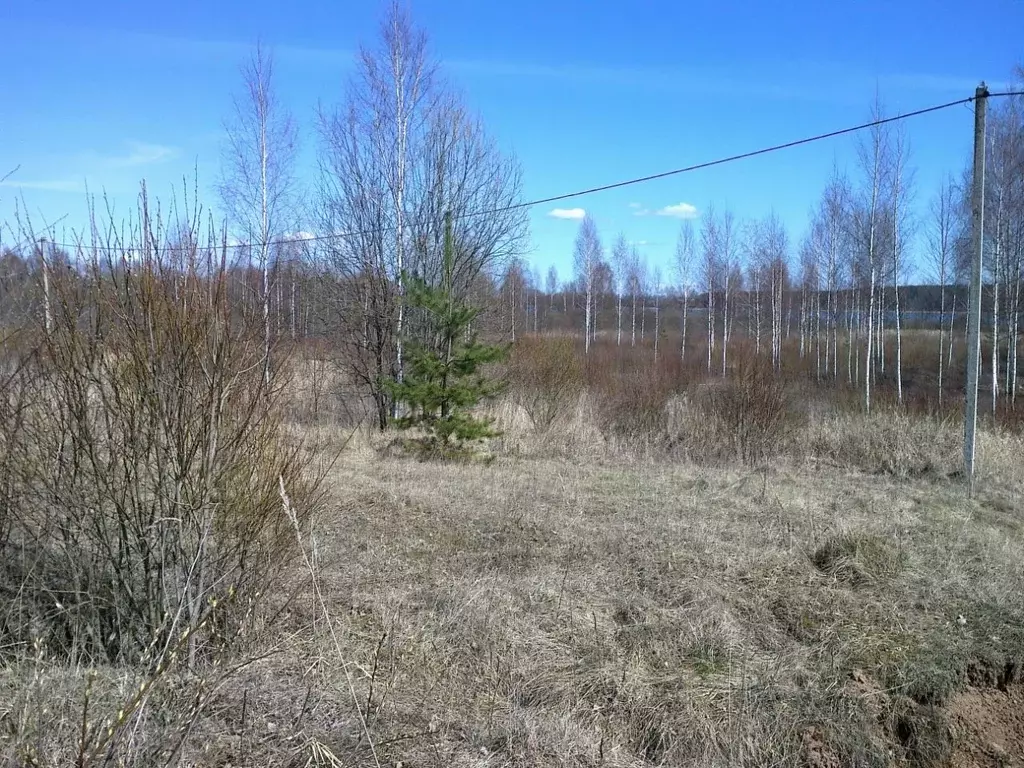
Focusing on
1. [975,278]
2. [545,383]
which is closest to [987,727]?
[975,278]

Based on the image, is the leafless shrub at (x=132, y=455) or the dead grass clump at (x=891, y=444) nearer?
the leafless shrub at (x=132, y=455)

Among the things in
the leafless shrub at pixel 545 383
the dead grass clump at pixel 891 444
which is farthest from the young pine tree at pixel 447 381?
the dead grass clump at pixel 891 444

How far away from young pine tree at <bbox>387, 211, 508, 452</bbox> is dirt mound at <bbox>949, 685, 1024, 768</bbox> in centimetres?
662

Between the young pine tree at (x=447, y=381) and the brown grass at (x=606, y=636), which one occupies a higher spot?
the young pine tree at (x=447, y=381)

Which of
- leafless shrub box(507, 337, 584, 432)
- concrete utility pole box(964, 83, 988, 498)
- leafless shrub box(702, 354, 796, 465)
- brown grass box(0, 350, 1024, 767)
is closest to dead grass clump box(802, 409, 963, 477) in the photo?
leafless shrub box(702, 354, 796, 465)

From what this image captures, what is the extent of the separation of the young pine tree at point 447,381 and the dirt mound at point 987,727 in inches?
261

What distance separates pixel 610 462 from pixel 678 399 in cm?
353

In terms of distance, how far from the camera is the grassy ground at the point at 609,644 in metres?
3.03

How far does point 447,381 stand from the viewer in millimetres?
9820

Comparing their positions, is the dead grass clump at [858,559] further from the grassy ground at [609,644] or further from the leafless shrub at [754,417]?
the leafless shrub at [754,417]

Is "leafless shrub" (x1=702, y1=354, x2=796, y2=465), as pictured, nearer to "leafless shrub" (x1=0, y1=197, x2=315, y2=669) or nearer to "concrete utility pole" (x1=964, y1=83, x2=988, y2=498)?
"concrete utility pole" (x1=964, y1=83, x2=988, y2=498)

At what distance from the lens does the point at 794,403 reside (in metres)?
12.5

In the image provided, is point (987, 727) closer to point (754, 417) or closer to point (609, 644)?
point (609, 644)

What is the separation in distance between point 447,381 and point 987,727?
7283 millimetres
